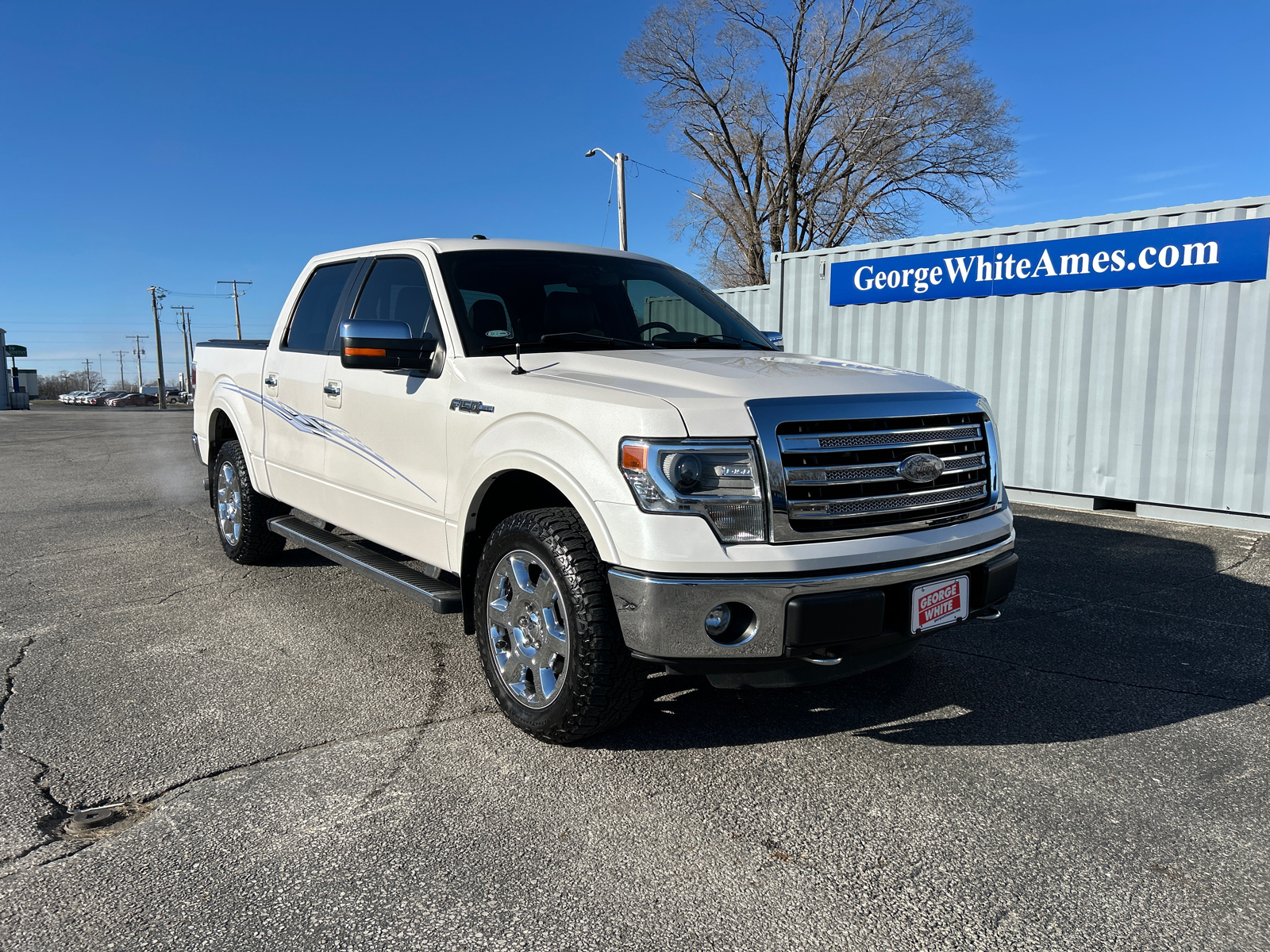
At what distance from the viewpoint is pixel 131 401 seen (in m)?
77.3

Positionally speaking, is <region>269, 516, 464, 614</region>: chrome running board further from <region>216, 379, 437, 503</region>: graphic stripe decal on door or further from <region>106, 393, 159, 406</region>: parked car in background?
<region>106, 393, 159, 406</region>: parked car in background

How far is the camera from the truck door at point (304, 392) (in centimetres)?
489

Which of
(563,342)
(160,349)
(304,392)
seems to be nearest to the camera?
(563,342)

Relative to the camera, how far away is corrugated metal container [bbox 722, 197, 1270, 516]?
318 inches

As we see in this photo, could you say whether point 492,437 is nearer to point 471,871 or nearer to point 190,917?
point 471,871

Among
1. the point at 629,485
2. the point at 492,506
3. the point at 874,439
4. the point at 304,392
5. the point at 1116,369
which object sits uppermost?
the point at 1116,369

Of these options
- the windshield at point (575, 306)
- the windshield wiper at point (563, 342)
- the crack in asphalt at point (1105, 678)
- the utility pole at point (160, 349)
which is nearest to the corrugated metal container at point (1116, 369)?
the crack in asphalt at point (1105, 678)

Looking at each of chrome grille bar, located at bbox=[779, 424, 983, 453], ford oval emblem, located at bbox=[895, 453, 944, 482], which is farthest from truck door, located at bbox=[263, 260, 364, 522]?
ford oval emblem, located at bbox=[895, 453, 944, 482]

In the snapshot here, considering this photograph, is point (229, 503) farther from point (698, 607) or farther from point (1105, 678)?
point (1105, 678)

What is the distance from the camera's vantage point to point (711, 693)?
3.88m

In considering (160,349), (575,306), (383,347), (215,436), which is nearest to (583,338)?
(575,306)

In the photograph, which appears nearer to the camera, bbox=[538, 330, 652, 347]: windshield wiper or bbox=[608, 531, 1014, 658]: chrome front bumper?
bbox=[608, 531, 1014, 658]: chrome front bumper

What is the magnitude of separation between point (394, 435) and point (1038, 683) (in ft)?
10.3

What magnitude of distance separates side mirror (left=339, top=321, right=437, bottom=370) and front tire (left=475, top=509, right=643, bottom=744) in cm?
94
